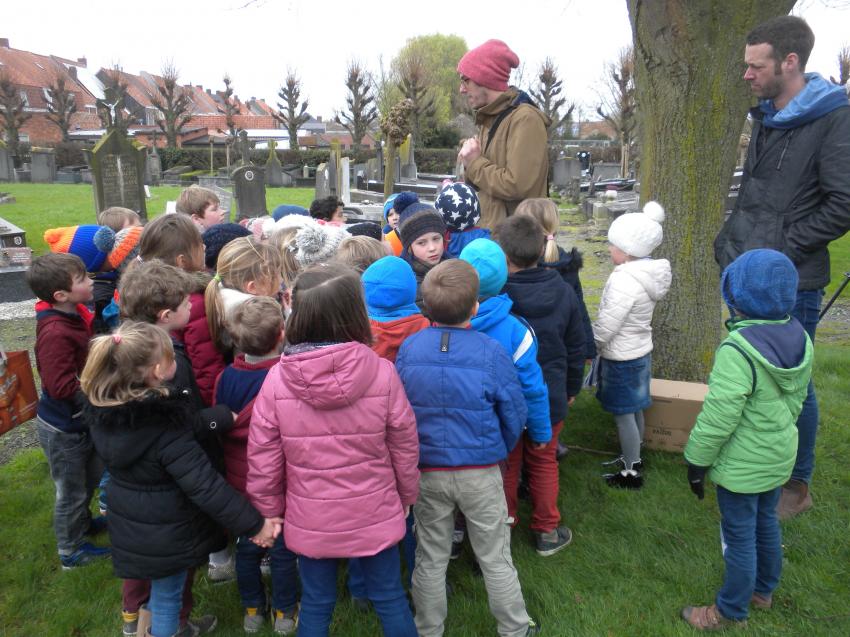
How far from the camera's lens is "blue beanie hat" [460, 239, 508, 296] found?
258 cm

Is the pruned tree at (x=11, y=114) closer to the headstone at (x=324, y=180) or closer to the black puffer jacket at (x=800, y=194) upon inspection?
the headstone at (x=324, y=180)

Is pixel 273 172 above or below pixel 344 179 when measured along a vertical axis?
below

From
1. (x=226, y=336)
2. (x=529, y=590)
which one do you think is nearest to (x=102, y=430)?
(x=226, y=336)

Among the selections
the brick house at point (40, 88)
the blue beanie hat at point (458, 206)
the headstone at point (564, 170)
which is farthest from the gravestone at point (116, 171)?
the brick house at point (40, 88)

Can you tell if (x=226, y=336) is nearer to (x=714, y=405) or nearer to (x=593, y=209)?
(x=714, y=405)

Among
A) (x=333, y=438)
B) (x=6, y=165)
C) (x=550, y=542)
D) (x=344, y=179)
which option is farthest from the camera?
(x=6, y=165)

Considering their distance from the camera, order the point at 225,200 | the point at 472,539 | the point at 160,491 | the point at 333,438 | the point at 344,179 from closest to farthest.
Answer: the point at 333,438, the point at 160,491, the point at 472,539, the point at 225,200, the point at 344,179

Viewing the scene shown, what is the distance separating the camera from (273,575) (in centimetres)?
254

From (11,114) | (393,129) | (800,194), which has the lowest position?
(800,194)

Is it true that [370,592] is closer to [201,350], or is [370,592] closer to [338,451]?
[338,451]

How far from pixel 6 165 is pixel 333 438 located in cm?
3422

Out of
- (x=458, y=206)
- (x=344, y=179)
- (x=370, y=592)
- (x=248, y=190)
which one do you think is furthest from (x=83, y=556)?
(x=344, y=179)

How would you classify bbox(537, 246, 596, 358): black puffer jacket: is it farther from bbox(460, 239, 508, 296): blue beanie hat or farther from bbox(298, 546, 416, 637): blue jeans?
bbox(298, 546, 416, 637): blue jeans

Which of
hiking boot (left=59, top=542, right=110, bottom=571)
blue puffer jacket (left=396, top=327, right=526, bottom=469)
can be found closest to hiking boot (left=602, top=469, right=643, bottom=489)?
blue puffer jacket (left=396, top=327, right=526, bottom=469)
